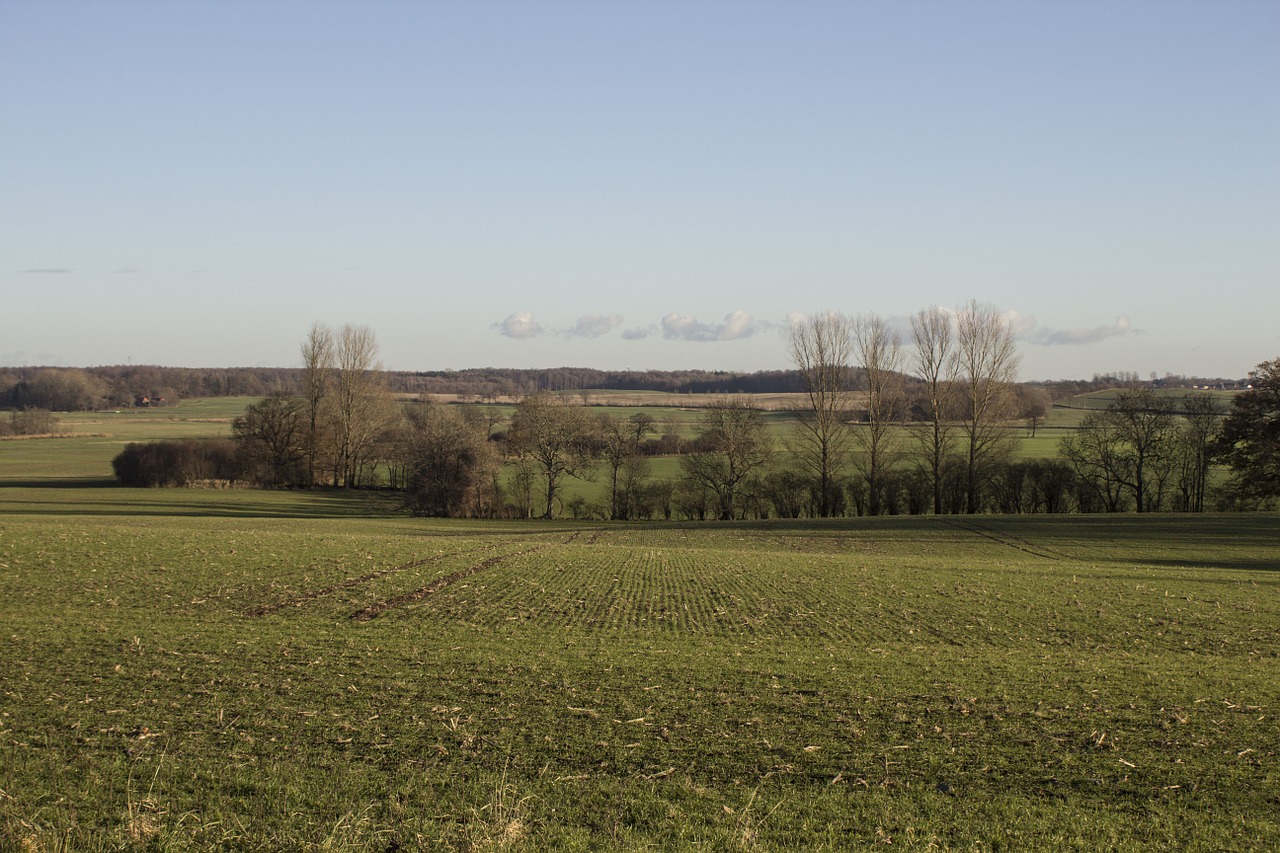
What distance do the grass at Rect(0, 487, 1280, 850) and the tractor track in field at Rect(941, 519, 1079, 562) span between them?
35.1 feet

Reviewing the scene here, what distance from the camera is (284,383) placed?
135375 mm

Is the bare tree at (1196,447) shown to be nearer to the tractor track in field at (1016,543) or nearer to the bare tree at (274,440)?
the tractor track in field at (1016,543)

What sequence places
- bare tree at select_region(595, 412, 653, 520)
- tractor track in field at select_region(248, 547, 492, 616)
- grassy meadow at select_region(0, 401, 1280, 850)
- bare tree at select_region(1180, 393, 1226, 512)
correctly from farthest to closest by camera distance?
1. bare tree at select_region(595, 412, 653, 520)
2. bare tree at select_region(1180, 393, 1226, 512)
3. tractor track in field at select_region(248, 547, 492, 616)
4. grassy meadow at select_region(0, 401, 1280, 850)

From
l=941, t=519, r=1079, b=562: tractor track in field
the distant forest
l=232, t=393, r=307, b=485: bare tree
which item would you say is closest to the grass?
l=941, t=519, r=1079, b=562: tractor track in field

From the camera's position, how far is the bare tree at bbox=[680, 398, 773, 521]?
64.3 metres

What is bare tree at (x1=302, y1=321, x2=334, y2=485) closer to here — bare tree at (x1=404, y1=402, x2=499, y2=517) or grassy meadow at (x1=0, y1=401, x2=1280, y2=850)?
bare tree at (x1=404, y1=402, x2=499, y2=517)

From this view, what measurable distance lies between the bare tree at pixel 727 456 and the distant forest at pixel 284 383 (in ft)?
155

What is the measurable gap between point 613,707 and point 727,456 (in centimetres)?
5525

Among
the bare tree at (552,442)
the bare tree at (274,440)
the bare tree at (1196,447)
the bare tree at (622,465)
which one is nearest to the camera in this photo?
the bare tree at (1196,447)

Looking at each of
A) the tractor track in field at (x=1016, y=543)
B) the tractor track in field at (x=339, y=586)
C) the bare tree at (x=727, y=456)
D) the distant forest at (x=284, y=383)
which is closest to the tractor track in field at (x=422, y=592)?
the tractor track in field at (x=339, y=586)

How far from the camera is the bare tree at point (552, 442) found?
63719 millimetres

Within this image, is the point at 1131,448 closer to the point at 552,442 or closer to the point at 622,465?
the point at 622,465

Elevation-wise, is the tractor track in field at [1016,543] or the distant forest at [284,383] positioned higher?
the distant forest at [284,383]

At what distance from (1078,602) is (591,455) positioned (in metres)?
48.2
